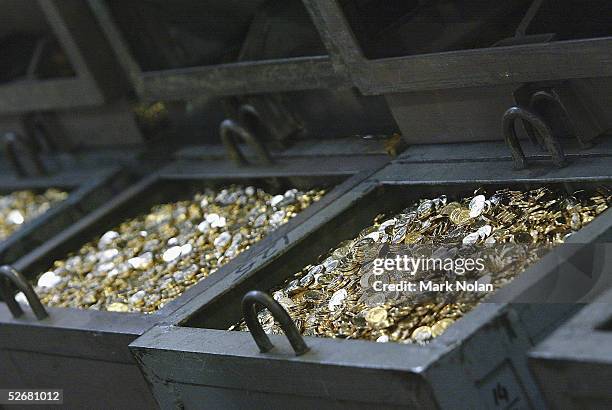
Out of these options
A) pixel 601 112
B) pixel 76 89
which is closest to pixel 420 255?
pixel 601 112

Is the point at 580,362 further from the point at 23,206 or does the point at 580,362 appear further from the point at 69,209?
the point at 23,206

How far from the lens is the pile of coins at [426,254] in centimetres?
276

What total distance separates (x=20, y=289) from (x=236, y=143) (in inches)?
42.6

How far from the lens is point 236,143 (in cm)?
429

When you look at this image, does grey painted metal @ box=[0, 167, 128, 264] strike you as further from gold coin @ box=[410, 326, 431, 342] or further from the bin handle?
gold coin @ box=[410, 326, 431, 342]

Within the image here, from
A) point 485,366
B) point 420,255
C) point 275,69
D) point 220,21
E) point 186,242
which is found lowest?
point 485,366

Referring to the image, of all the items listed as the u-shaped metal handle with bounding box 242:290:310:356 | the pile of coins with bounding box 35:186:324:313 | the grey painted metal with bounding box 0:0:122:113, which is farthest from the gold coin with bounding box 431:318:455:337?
the grey painted metal with bounding box 0:0:122:113

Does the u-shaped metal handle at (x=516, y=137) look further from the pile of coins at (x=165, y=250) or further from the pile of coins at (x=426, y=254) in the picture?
the pile of coins at (x=165, y=250)

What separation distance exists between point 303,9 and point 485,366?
75.4 inches

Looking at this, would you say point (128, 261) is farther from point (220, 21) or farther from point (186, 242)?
point (220, 21)

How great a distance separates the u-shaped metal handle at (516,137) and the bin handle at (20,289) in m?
1.59

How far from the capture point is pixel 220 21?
437cm

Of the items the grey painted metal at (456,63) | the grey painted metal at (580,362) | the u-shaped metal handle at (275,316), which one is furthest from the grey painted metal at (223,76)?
the grey painted metal at (580,362)

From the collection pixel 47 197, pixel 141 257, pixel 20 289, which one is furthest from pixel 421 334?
pixel 47 197
